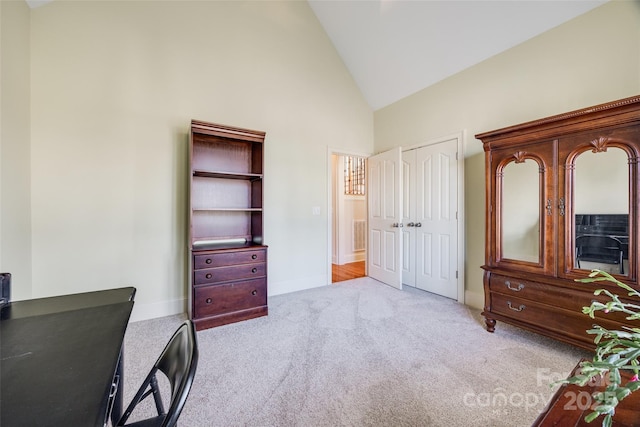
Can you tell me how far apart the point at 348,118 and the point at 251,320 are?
3.21 metres

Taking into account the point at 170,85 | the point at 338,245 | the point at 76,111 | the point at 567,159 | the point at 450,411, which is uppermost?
the point at 170,85

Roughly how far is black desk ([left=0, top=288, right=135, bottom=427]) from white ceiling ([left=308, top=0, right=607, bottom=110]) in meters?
3.76

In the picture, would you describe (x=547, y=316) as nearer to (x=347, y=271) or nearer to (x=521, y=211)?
(x=521, y=211)

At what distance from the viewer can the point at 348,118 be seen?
414 centimetres

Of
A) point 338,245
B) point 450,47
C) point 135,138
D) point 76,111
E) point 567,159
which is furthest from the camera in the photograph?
point 338,245

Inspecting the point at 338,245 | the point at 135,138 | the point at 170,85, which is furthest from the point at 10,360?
the point at 338,245

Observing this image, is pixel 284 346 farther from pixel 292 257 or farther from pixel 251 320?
pixel 292 257

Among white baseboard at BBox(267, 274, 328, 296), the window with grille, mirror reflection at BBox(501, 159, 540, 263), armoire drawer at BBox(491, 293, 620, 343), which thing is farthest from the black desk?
the window with grille

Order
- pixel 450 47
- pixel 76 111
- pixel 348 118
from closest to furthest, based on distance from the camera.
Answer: pixel 76 111 → pixel 450 47 → pixel 348 118

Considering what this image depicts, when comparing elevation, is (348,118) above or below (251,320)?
above

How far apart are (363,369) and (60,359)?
1694 millimetres

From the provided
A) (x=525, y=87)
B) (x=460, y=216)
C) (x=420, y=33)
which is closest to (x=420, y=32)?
(x=420, y=33)

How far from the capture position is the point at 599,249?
6.37ft

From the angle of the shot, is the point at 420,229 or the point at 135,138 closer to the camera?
the point at 135,138
